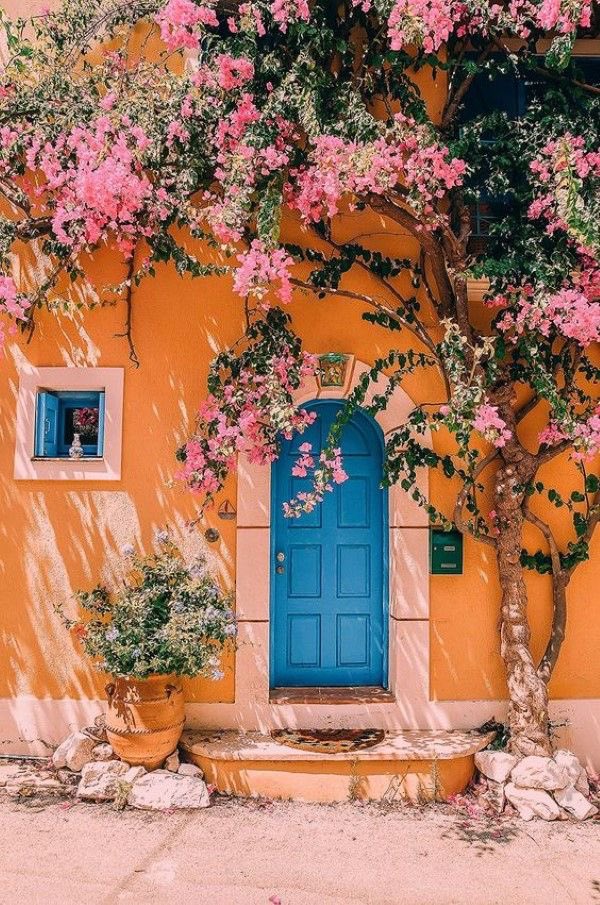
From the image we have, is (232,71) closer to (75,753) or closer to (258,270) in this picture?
(258,270)

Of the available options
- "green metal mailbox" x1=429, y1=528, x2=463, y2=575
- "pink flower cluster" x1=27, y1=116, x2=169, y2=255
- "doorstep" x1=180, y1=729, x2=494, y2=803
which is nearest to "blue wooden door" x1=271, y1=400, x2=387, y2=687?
"green metal mailbox" x1=429, y1=528, x2=463, y2=575

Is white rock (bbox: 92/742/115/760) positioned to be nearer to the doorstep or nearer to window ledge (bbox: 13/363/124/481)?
the doorstep

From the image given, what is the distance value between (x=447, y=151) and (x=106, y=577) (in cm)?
365

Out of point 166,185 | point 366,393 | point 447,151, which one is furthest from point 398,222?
point 166,185

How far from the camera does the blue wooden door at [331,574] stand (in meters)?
4.88

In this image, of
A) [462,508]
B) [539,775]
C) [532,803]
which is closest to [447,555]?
[462,508]

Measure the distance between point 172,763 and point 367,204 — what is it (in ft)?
12.8

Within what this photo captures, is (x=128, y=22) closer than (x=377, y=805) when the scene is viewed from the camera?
No

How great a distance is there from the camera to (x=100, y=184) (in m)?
3.84

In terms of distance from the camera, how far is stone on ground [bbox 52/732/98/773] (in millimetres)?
4293

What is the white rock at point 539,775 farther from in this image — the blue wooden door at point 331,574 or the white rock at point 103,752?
the white rock at point 103,752

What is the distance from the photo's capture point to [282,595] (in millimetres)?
4891

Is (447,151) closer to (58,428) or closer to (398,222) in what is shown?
(398,222)

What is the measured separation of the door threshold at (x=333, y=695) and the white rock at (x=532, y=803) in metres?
0.94
